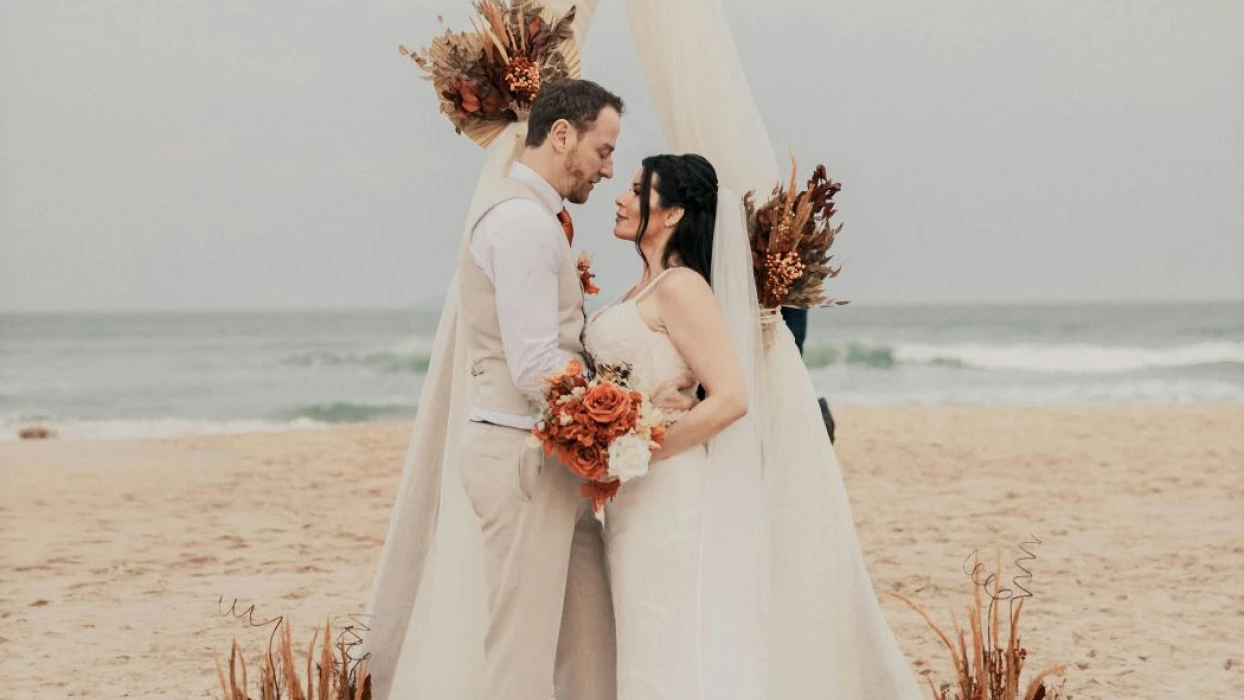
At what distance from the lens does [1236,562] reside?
8898 mm

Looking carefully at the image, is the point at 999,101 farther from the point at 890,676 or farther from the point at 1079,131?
the point at 890,676

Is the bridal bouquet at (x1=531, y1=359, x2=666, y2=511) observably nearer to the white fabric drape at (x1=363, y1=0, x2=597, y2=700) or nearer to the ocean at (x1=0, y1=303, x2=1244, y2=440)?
the white fabric drape at (x1=363, y1=0, x2=597, y2=700)

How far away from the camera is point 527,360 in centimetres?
332

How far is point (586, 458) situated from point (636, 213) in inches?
32.1

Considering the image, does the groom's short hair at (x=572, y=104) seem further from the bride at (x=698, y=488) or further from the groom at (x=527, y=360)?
the bride at (x=698, y=488)

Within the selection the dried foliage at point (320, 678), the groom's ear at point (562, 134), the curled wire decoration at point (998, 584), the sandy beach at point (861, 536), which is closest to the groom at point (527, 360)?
the groom's ear at point (562, 134)

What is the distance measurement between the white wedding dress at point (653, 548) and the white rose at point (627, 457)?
31 centimetres

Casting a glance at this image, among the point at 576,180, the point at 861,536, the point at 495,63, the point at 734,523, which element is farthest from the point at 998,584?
the point at 861,536

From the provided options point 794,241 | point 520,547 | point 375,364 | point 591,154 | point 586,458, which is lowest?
point 520,547

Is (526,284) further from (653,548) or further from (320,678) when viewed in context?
(320,678)

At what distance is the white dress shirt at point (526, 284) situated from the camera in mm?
3320

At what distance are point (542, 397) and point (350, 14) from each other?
1334 inches

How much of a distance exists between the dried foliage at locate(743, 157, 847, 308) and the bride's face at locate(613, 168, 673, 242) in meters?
0.42

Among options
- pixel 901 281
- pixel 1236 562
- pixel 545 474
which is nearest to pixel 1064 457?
pixel 1236 562
